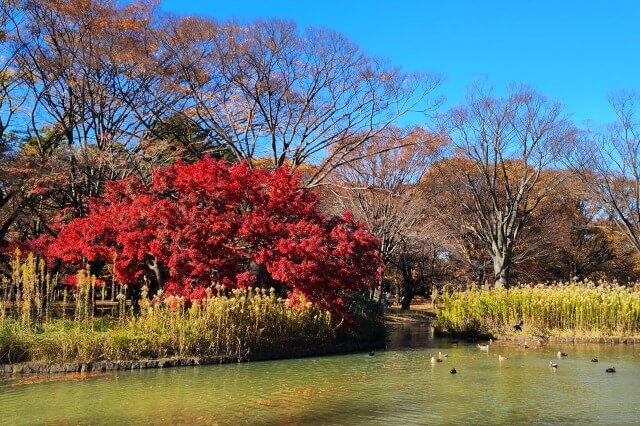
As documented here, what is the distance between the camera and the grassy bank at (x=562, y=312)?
46.7ft

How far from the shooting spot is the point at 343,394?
7410mm

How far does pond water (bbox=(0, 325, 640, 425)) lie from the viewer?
20.2 feet

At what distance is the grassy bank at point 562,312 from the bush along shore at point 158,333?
512cm

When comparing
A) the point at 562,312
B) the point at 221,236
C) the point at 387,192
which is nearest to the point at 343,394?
the point at 221,236

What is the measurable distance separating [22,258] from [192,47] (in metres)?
7.27

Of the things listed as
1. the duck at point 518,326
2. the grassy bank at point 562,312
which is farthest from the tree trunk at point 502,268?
the duck at point 518,326

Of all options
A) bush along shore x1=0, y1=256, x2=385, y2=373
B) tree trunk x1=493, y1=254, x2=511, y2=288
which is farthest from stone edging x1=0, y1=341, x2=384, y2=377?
tree trunk x1=493, y1=254, x2=511, y2=288

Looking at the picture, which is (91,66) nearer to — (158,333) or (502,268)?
(158,333)

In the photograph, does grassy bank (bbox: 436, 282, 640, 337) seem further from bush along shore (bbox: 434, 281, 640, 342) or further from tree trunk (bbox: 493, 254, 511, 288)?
tree trunk (bbox: 493, 254, 511, 288)

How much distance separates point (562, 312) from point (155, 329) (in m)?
9.81

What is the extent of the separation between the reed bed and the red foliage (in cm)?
56

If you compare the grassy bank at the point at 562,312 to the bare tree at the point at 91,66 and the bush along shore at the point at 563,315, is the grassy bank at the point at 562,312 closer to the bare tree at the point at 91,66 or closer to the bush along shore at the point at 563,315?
the bush along shore at the point at 563,315

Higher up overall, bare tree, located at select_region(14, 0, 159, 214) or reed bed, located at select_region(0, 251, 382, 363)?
bare tree, located at select_region(14, 0, 159, 214)

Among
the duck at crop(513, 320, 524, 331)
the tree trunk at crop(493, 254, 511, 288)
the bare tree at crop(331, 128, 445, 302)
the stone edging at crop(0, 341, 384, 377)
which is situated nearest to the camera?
the stone edging at crop(0, 341, 384, 377)
